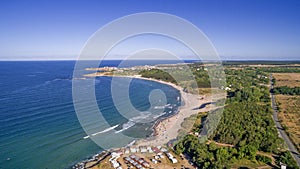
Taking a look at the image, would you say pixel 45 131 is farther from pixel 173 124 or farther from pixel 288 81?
pixel 288 81

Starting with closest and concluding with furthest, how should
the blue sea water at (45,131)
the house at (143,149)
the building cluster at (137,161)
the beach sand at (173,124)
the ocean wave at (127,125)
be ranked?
the building cluster at (137,161) < the blue sea water at (45,131) < the house at (143,149) < the beach sand at (173,124) < the ocean wave at (127,125)

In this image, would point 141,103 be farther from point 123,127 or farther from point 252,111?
point 252,111

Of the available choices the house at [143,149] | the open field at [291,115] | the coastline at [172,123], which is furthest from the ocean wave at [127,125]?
the open field at [291,115]

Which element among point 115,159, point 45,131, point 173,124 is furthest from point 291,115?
point 45,131

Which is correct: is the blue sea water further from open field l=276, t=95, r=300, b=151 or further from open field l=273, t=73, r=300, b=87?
open field l=273, t=73, r=300, b=87

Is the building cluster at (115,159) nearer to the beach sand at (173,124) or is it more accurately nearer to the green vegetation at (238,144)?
the beach sand at (173,124)

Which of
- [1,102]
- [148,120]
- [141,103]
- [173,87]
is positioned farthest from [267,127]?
[1,102]

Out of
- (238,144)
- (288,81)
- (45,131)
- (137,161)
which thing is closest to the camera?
(137,161)

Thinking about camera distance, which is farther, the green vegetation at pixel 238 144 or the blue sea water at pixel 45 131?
the blue sea water at pixel 45 131
